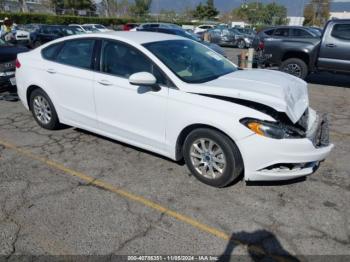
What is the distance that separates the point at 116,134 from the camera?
14.0ft

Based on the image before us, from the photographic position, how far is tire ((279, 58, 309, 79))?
9.23 meters

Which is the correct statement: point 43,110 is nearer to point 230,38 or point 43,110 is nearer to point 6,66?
point 6,66

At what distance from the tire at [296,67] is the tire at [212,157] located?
683 centimetres

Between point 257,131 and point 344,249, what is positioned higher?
point 257,131

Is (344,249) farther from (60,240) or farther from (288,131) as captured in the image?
(60,240)

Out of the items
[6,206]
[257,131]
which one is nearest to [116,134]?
[6,206]

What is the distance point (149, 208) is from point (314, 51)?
765cm

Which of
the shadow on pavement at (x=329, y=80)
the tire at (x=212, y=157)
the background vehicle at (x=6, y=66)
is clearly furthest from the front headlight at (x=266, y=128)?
the shadow on pavement at (x=329, y=80)

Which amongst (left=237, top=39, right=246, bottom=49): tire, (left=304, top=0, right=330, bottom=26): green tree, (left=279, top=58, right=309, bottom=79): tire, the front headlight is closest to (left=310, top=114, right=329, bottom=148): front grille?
the front headlight

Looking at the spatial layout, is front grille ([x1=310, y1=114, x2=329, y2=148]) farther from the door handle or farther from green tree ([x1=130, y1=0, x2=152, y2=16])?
green tree ([x1=130, y1=0, x2=152, y2=16])

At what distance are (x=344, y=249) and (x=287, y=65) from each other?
7606 mm

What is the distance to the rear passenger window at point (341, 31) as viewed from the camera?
27.9 feet

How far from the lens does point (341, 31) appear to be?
8.59 meters

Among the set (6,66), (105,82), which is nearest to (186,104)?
(105,82)
